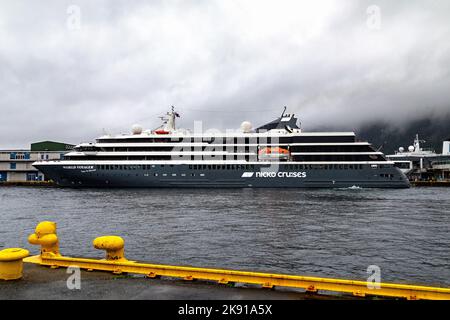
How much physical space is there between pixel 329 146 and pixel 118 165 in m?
32.3

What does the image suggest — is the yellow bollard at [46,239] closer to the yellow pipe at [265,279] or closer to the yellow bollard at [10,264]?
the yellow pipe at [265,279]

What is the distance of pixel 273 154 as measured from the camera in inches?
2194

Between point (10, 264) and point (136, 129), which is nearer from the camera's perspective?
point (10, 264)

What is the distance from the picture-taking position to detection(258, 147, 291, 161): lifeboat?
55625 mm

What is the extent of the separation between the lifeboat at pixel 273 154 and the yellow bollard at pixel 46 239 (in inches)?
1879

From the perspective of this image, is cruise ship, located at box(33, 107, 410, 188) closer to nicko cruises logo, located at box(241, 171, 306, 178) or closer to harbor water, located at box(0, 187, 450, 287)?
nicko cruises logo, located at box(241, 171, 306, 178)

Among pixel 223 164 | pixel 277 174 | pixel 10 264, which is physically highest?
pixel 223 164

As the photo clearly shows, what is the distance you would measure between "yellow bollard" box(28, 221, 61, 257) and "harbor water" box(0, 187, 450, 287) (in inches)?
168

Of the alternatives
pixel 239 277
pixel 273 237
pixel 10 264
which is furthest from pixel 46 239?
pixel 273 237

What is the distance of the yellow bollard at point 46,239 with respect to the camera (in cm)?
874

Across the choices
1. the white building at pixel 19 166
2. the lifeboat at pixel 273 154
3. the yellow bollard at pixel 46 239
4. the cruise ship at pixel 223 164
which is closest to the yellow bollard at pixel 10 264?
the yellow bollard at pixel 46 239

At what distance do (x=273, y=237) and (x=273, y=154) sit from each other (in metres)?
39.7

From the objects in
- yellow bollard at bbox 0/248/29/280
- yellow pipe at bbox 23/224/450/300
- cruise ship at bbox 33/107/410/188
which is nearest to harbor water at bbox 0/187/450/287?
yellow pipe at bbox 23/224/450/300

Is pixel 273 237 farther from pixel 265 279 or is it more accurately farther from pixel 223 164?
pixel 223 164
